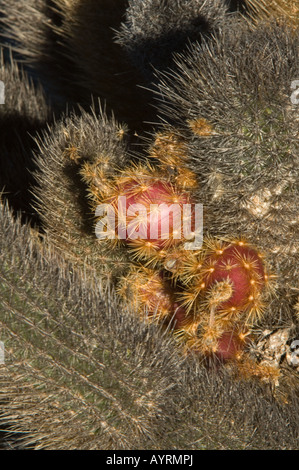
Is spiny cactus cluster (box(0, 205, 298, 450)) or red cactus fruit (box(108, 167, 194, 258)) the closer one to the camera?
spiny cactus cluster (box(0, 205, 298, 450))

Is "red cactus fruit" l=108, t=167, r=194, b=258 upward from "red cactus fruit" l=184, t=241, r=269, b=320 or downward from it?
upward

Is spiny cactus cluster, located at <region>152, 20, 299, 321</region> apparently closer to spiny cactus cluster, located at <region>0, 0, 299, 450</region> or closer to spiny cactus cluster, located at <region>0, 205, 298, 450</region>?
spiny cactus cluster, located at <region>0, 0, 299, 450</region>

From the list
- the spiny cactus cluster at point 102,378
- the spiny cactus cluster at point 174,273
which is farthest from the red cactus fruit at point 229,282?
the spiny cactus cluster at point 102,378

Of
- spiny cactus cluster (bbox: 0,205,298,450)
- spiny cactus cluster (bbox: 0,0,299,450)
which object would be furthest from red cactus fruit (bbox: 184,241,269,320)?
spiny cactus cluster (bbox: 0,205,298,450)

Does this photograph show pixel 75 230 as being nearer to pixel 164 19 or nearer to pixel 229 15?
pixel 164 19

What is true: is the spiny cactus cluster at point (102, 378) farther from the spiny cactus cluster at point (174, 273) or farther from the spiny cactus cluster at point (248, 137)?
the spiny cactus cluster at point (248, 137)

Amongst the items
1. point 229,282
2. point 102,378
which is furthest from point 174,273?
point 102,378

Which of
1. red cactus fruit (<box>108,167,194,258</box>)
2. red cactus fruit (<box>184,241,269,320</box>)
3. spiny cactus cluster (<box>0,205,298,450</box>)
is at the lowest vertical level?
spiny cactus cluster (<box>0,205,298,450</box>)

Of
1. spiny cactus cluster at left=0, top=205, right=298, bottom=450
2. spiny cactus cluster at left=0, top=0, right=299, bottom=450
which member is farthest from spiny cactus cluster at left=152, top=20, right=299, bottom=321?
spiny cactus cluster at left=0, top=205, right=298, bottom=450
